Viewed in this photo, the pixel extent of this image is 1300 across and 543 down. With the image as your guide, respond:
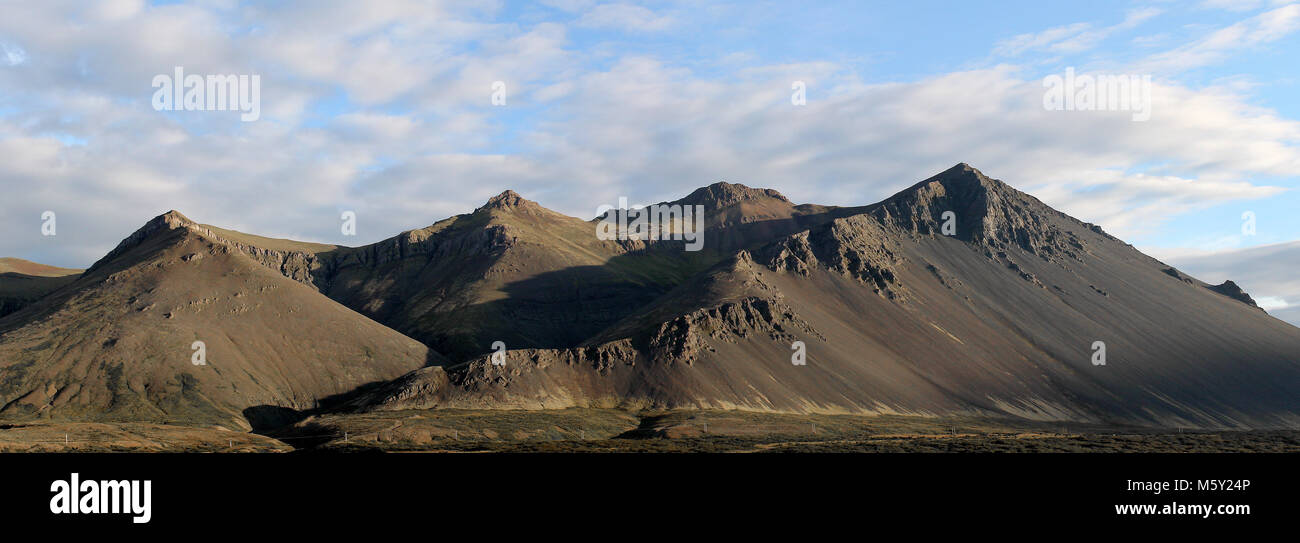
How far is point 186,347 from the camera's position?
15975 centimetres

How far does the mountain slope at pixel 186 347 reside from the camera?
14150 centimetres

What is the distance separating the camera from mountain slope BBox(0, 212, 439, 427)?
141500 mm

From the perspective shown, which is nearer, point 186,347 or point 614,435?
point 614,435

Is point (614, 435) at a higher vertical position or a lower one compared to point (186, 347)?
lower

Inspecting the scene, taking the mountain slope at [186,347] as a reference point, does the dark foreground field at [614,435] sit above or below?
below

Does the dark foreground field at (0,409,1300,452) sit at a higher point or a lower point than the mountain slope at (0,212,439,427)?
lower

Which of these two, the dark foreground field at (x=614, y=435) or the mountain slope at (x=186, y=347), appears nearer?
the dark foreground field at (x=614, y=435)

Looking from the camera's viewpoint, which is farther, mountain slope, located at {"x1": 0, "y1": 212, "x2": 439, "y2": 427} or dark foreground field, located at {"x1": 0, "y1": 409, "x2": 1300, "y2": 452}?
mountain slope, located at {"x1": 0, "y1": 212, "x2": 439, "y2": 427}
